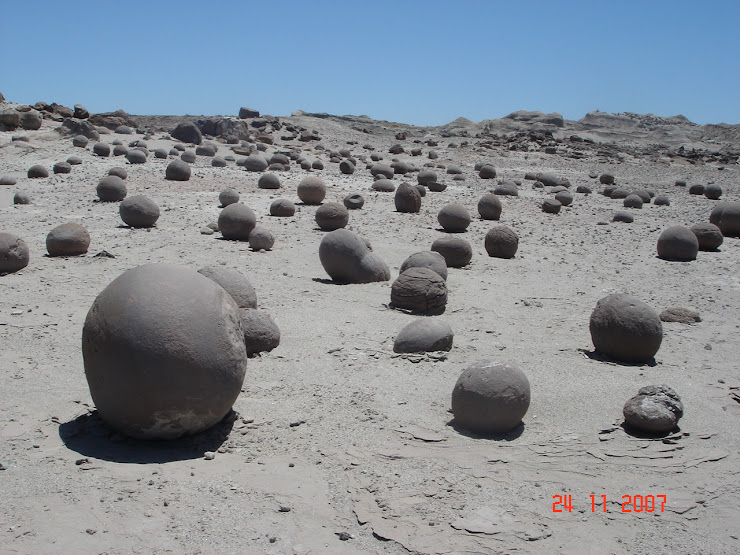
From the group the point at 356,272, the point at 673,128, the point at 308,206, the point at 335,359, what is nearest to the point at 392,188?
the point at 308,206

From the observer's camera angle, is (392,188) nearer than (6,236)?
No

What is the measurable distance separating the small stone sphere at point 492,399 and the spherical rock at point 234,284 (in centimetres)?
286

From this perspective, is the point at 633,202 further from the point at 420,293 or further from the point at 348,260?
the point at 420,293

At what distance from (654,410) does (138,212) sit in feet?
30.2

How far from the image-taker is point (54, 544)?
3414 mm

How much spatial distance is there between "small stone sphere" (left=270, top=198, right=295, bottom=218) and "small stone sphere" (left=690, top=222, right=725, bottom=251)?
7.59 m

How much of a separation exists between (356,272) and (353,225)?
383 centimetres

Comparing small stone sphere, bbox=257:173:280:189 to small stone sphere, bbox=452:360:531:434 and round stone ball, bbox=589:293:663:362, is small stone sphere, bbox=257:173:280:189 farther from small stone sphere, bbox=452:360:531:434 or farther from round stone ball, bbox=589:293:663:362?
small stone sphere, bbox=452:360:531:434

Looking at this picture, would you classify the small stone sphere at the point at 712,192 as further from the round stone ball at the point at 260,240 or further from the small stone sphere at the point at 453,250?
the round stone ball at the point at 260,240

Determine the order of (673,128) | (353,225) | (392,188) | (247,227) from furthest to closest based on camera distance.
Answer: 1. (673,128)
2. (392,188)
3. (353,225)
4. (247,227)

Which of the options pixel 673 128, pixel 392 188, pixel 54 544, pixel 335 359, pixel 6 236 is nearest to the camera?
pixel 54 544

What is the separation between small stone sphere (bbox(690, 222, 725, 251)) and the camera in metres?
12.8

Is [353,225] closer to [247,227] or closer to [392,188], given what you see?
[247,227]
